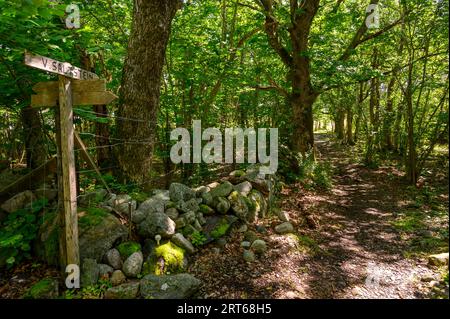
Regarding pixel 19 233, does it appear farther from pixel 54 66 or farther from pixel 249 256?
pixel 249 256

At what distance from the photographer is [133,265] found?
3906mm

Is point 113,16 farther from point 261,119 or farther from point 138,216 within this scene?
point 261,119

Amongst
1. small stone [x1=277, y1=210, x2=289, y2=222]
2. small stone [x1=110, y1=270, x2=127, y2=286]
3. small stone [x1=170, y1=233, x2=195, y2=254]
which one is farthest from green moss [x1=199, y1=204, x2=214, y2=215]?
small stone [x1=110, y1=270, x2=127, y2=286]

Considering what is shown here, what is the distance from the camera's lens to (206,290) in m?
3.89

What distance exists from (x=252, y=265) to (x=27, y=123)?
4998 millimetres

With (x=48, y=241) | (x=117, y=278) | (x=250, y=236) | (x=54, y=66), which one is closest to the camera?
(x=54, y=66)

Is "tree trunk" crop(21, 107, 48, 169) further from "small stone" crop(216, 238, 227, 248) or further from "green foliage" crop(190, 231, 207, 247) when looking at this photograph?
"small stone" crop(216, 238, 227, 248)

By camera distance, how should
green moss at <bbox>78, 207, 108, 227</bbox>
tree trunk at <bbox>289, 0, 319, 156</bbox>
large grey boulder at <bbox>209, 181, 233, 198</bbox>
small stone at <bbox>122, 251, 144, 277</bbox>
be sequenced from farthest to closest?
tree trunk at <bbox>289, 0, 319, 156</bbox>, large grey boulder at <bbox>209, 181, 233, 198</bbox>, green moss at <bbox>78, 207, 108, 227</bbox>, small stone at <bbox>122, 251, 144, 277</bbox>

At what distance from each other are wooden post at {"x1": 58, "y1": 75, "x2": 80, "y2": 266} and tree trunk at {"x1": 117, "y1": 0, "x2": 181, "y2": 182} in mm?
1732

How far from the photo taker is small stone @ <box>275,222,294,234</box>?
5561mm

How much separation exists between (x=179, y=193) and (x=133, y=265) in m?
1.71

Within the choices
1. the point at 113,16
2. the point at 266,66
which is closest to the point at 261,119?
the point at 266,66

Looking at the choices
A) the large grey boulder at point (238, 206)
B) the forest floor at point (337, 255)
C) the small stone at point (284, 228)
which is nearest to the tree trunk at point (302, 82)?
the forest floor at point (337, 255)

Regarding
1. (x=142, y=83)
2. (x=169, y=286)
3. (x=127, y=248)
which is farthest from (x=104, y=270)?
(x=142, y=83)
